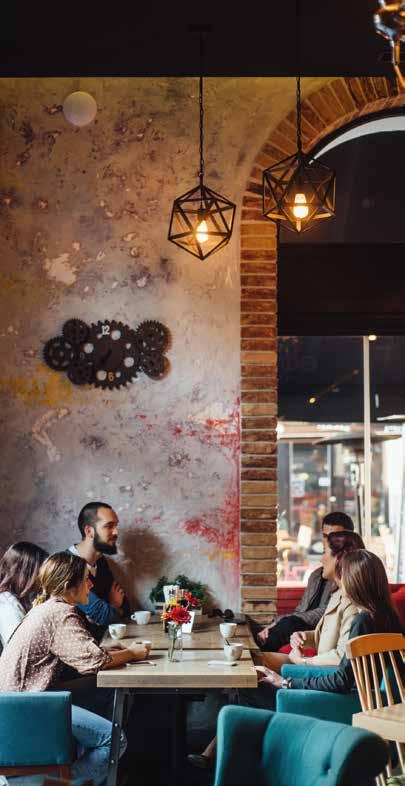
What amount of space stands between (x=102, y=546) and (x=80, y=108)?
250 centimetres

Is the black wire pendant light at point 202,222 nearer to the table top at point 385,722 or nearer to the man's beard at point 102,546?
the man's beard at point 102,546

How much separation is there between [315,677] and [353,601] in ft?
1.40

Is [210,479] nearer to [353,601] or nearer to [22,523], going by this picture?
[22,523]

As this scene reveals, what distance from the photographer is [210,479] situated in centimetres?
553

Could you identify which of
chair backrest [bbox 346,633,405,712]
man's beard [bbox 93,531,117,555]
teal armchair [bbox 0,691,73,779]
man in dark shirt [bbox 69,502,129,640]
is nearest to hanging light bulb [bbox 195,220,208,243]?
man in dark shirt [bbox 69,502,129,640]

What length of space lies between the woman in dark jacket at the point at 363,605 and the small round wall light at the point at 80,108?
2991 millimetres

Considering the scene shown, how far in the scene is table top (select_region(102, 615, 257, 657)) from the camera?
4.42 metres

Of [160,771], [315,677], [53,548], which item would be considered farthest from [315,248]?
[160,771]

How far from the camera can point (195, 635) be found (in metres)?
4.68

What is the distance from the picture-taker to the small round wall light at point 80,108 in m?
5.49

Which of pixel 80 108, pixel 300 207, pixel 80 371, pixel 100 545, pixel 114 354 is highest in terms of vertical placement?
pixel 80 108

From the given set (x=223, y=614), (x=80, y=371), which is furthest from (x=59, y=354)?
(x=223, y=614)
